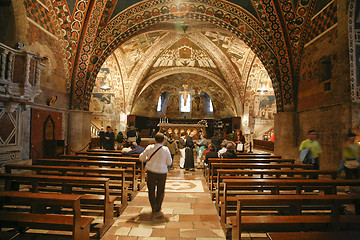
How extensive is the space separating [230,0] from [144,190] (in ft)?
30.9

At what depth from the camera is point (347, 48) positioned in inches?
261

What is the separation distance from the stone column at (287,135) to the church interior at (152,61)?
0.15ft

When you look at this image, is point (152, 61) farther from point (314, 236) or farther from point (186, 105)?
point (314, 236)

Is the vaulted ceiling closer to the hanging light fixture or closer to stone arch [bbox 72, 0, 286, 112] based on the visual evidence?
stone arch [bbox 72, 0, 286, 112]

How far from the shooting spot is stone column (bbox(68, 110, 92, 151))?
1082 cm

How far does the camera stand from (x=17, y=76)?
6.73 m

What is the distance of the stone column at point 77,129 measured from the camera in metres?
10.8

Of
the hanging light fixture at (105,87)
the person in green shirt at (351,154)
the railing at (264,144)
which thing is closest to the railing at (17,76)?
the person in green shirt at (351,154)

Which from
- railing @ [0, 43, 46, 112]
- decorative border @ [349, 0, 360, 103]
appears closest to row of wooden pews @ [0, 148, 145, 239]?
railing @ [0, 43, 46, 112]

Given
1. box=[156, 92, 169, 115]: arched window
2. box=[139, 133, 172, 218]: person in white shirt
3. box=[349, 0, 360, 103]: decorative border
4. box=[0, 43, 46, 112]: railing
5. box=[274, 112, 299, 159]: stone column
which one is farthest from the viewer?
box=[156, 92, 169, 115]: arched window

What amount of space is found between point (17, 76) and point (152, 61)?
43.8 feet

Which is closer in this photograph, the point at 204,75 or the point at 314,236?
the point at 314,236

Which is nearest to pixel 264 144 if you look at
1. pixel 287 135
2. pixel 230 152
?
pixel 287 135

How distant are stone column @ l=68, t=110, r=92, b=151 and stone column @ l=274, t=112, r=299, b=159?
9.05 metres
